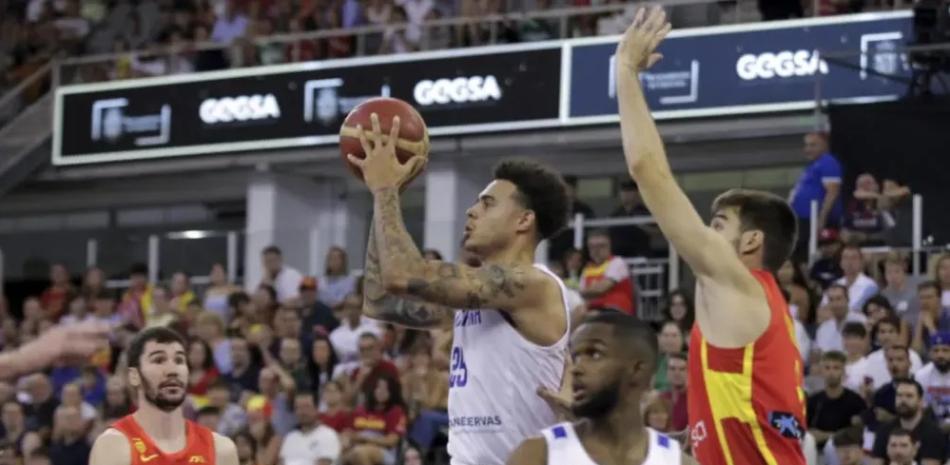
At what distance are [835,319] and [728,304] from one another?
9.07 m

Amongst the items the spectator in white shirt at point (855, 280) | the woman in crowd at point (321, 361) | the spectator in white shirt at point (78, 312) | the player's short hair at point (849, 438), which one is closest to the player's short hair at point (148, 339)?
the player's short hair at point (849, 438)

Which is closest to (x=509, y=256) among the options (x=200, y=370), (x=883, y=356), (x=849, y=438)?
(x=849, y=438)

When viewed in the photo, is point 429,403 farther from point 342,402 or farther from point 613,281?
point 613,281

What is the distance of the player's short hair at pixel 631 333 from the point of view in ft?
20.5

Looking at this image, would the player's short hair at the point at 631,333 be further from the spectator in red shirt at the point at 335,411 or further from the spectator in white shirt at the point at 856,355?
the spectator in red shirt at the point at 335,411

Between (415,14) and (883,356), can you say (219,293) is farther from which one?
(883,356)

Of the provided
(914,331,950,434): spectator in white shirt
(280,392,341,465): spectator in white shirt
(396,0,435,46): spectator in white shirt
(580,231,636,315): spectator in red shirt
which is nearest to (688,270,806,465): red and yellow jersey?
(914,331,950,434): spectator in white shirt

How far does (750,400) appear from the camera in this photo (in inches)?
294

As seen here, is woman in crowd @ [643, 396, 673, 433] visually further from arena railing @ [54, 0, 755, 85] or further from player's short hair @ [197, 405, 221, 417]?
arena railing @ [54, 0, 755, 85]

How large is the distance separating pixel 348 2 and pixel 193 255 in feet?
11.8

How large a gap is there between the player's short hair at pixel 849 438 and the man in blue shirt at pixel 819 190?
4.15 meters

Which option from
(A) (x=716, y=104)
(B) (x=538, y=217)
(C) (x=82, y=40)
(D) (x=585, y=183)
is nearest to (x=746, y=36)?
(A) (x=716, y=104)

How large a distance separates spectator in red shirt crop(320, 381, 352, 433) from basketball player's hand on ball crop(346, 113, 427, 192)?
940 cm

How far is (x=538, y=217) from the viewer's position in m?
7.72
